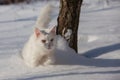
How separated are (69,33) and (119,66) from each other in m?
1.18

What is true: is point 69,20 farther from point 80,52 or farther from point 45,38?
point 45,38

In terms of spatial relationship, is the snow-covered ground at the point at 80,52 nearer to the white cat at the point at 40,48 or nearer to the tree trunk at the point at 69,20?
the white cat at the point at 40,48

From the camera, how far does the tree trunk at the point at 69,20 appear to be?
5926 mm

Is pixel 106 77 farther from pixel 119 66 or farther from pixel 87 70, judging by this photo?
pixel 119 66

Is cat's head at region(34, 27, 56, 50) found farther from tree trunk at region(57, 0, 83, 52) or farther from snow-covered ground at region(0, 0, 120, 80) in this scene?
tree trunk at region(57, 0, 83, 52)

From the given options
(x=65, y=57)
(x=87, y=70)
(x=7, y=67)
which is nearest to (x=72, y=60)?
(x=65, y=57)

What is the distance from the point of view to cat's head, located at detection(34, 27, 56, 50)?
4852 mm

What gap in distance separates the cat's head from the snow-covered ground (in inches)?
13.0

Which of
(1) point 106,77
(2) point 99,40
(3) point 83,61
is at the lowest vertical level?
(2) point 99,40

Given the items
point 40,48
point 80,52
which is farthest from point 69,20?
point 40,48

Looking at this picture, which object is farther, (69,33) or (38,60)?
(69,33)

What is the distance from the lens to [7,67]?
16.9ft

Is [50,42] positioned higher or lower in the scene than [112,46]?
higher

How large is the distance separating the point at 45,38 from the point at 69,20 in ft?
4.00
